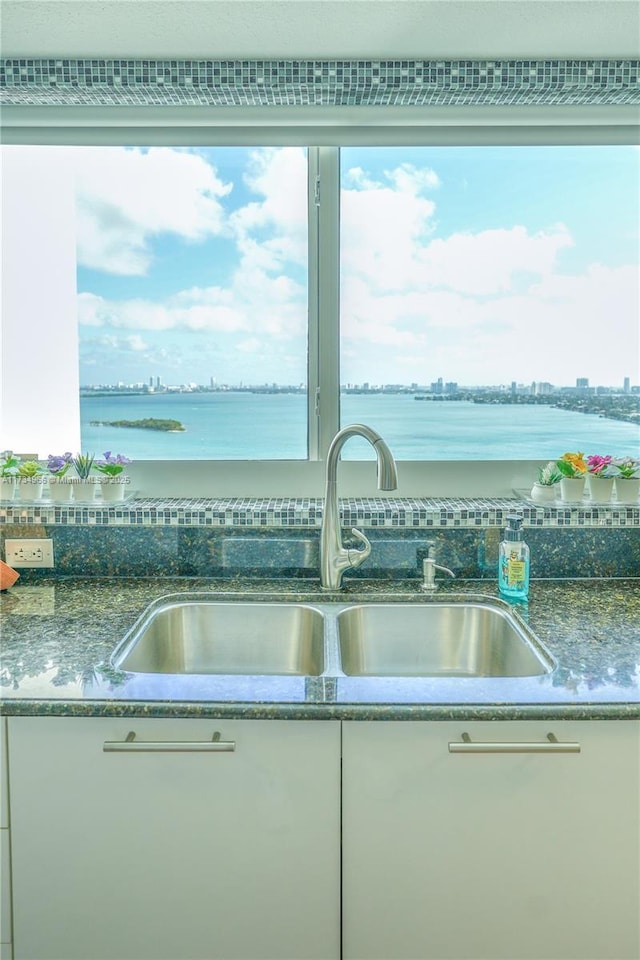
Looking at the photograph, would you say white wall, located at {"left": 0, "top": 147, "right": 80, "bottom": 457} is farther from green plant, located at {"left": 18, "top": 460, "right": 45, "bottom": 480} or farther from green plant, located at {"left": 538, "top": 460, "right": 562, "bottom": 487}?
green plant, located at {"left": 538, "top": 460, "right": 562, "bottom": 487}

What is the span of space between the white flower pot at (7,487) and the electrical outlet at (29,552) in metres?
0.16

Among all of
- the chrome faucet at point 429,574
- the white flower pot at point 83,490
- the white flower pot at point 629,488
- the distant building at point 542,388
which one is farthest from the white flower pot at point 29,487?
the white flower pot at point 629,488

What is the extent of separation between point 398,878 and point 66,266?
1.91 metres

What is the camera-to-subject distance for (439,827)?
1.23 meters

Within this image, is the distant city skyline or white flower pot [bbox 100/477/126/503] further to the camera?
the distant city skyline

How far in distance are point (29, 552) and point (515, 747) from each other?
1.40m

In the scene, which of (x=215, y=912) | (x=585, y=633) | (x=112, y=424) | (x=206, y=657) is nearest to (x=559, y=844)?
(x=585, y=633)

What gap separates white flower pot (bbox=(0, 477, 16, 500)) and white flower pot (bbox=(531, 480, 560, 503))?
5.08 feet

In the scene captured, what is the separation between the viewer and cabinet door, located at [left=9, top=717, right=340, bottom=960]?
1231 millimetres

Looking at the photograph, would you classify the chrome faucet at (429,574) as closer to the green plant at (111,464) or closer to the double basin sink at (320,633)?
the double basin sink at (320,633)

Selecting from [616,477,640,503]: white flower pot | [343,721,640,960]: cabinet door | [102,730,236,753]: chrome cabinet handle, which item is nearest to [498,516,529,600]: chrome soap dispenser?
[616,477,640,503]: white flower pot

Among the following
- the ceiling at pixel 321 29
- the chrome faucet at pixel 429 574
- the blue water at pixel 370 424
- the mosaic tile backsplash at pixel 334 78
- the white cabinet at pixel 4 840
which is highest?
the ceiling at pixel 321 29

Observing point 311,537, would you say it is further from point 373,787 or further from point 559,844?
point 559,844

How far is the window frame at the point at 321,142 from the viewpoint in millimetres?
1994
